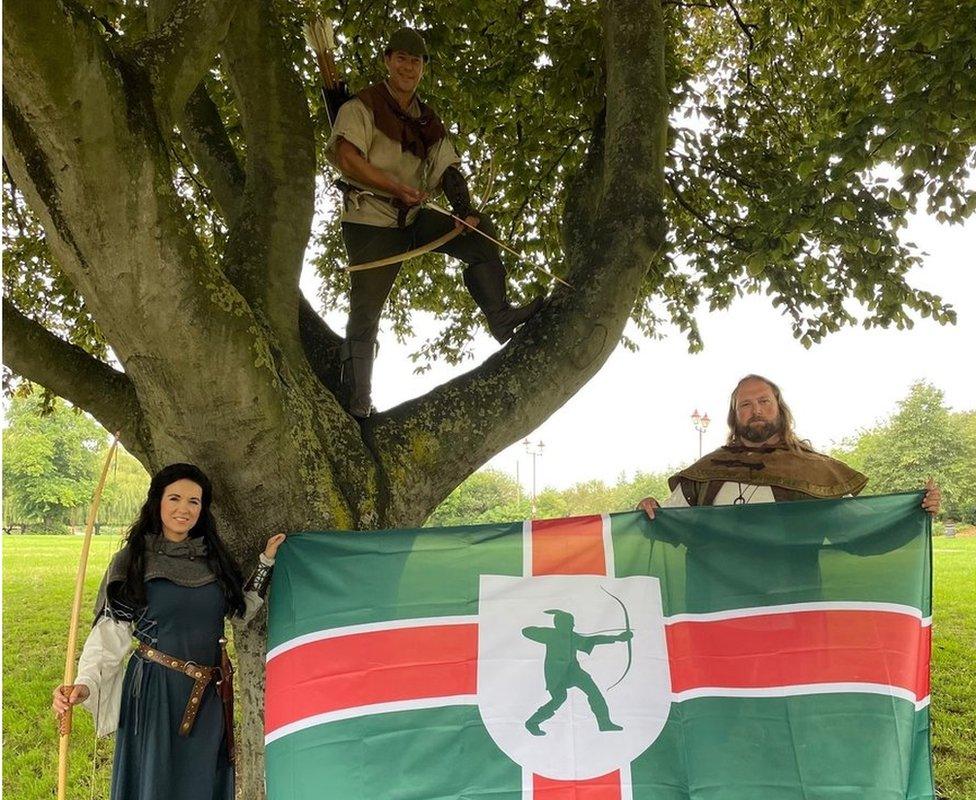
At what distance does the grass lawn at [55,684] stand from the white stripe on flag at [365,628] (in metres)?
0.90

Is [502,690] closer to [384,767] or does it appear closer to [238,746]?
[384,767]

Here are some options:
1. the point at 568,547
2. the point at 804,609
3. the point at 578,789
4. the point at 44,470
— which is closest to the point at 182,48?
the point at 568,547

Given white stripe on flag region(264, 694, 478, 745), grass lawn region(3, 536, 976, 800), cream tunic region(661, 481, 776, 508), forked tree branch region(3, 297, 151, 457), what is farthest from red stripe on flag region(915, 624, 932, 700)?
forked tree branch region(3, 297, 151, 457)

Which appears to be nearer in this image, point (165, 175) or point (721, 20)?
point (165, 175)

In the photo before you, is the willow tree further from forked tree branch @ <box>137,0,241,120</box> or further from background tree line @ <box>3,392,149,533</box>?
background tree line @ <box>3,392,149,533</box>

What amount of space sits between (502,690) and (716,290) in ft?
15.0

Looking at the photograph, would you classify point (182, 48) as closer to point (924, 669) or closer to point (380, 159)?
point (380, 159)

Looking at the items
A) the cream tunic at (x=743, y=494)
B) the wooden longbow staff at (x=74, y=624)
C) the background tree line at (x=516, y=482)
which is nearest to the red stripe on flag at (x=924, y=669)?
the cream tunic at (x=743, y=494)

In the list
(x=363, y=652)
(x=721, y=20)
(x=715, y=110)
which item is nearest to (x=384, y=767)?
(x=363, y=652)

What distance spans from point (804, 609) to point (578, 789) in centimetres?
118

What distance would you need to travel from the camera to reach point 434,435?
12.9ft

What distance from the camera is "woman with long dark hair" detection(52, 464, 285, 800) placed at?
2971mm

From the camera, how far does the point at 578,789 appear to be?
3053 millimetres

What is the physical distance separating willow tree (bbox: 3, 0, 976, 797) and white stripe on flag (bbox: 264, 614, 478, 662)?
283mm
